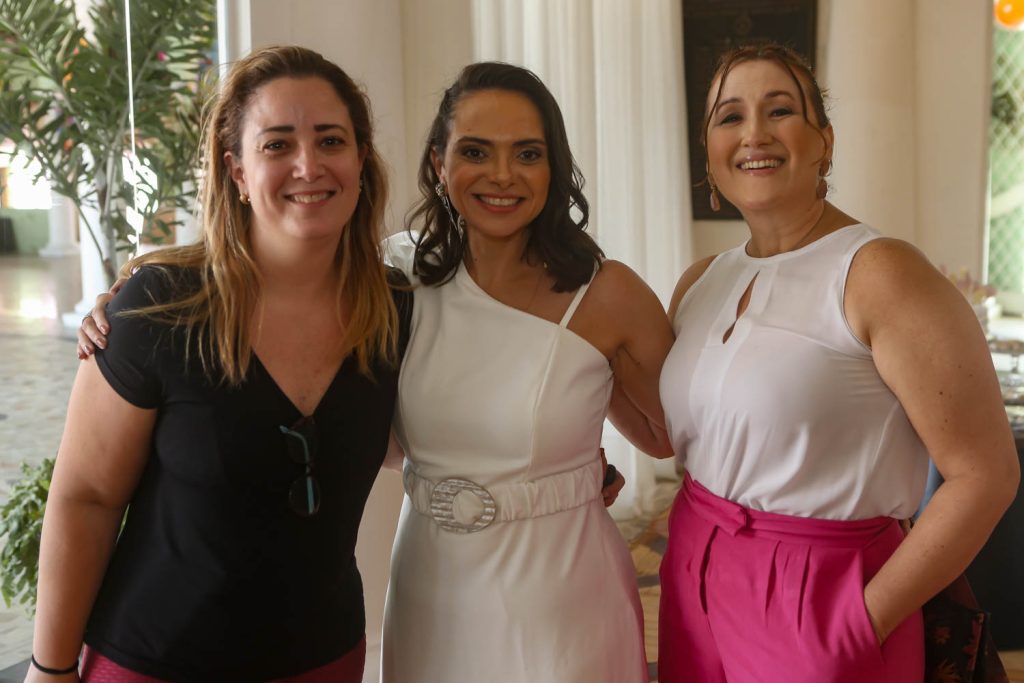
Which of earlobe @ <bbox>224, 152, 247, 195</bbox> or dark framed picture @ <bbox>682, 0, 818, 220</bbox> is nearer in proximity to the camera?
earlobe @ <bbox>224, 152, 247, 195</bbox>

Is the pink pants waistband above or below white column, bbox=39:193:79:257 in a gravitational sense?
below

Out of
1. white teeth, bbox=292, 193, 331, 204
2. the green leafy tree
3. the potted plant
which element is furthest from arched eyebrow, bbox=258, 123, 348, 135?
the potted plant

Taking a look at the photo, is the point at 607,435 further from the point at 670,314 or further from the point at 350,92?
the point at 350,92

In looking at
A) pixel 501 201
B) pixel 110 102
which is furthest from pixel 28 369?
pixel 501 201

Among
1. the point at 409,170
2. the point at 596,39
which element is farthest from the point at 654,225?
the point at 409,170

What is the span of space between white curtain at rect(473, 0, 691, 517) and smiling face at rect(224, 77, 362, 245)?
9.40 feet

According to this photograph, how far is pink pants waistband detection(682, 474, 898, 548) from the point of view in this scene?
1628mm

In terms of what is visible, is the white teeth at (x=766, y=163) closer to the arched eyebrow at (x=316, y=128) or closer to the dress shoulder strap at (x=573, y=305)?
the dress shoulder strap at (x=573, y=305)

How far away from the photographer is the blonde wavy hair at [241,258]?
160 cm

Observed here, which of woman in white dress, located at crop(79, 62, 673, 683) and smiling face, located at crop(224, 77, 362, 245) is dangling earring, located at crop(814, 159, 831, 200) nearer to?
woman in white dress, located at crop(79, 62, 673, 683)

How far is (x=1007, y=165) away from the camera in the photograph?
6059 millimetres

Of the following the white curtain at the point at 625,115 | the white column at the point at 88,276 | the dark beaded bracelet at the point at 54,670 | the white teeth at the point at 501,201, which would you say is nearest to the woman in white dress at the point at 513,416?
the white teeth at the point at 501,201

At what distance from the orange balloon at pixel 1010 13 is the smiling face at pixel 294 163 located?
16.0ft

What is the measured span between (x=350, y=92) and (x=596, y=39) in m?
3.30
